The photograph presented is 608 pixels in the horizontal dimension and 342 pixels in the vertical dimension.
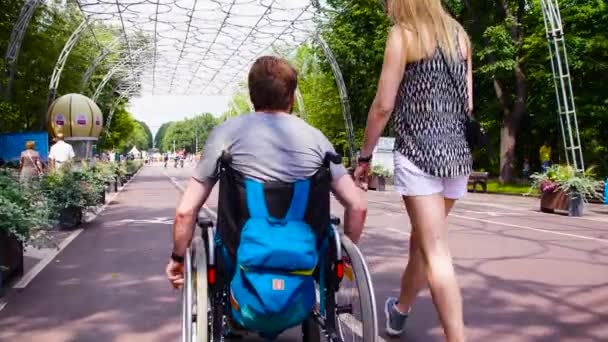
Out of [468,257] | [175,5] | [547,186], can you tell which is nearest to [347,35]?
[175,5]

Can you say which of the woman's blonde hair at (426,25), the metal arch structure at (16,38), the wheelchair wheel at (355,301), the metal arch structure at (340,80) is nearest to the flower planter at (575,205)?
the woman's blonde hair at (426,25)

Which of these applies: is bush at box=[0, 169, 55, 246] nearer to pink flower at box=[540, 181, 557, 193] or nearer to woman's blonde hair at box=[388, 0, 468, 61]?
woman's blonde hair at box=[388, 0, 468, 61]

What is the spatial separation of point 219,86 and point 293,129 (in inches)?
2286

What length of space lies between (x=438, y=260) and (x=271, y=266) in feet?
2.80

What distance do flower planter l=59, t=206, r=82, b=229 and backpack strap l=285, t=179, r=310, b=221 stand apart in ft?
28.2

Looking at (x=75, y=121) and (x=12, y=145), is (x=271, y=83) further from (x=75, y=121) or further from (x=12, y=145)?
(x=75, y=121)

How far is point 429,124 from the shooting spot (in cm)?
316

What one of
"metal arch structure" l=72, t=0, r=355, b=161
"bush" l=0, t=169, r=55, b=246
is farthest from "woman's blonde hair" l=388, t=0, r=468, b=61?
"metal arch structure" l=72, t=0, r=355, b=161

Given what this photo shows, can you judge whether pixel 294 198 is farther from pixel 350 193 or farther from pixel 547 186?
pixel 547 186

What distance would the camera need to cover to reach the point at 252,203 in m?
2.76

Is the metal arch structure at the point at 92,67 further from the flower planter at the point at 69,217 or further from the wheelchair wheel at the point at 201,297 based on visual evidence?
the wheelchair wheel at the point at 201,297

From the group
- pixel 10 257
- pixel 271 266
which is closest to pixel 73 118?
pixel 10 257

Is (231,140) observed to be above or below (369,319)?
Result: above

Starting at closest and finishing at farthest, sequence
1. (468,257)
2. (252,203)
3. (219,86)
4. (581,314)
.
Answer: (252,203), (581,314), (468,257), (219,86)
